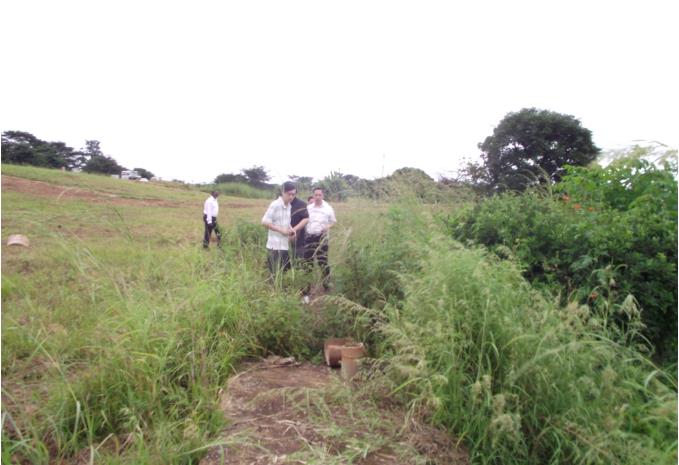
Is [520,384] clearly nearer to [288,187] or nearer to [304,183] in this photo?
[288,187]

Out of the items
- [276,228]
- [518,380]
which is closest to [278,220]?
[276,228]

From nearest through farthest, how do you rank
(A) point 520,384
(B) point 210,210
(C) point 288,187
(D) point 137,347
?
(A) point 520,384
(D) point 137,347
(C) point 288,187
(B) point 210,210

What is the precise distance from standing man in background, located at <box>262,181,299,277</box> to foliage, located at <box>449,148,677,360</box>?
82.8 inches

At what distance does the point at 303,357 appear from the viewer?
3.55 meters

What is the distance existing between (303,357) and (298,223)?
8.13 feet

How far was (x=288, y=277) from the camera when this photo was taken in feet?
14.1

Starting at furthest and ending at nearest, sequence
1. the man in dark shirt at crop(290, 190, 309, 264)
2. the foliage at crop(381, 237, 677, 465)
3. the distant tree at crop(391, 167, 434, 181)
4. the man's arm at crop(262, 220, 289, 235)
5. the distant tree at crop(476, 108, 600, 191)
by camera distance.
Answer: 1. the distant tree at crop(476, 108, 600, 191)
2. the distant tree at crop(391, 167, 434, 181)
3. the man in dark shirt at crop(290, 190, 309, 264)
4. the man's arm at crop(262, 220, 289, 235)
5. the foliage at crop(381, 237, 677, 465)

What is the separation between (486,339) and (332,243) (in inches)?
97.3

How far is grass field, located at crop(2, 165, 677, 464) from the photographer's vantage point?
6.94ft

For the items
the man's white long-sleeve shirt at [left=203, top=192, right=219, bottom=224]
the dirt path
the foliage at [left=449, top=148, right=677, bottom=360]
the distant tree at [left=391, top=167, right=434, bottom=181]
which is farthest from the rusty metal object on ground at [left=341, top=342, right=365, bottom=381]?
the man's white long-sleeve shirt at [left=203, top=192, right=219, bottom=224]

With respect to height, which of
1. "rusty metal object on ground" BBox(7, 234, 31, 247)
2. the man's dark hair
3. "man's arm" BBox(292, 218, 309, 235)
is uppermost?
the man's dark hair

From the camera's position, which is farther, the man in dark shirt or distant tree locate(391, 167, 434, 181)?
distant tree locate(391, 167, 434, 181)

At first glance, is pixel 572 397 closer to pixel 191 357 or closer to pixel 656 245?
pixel 656 245

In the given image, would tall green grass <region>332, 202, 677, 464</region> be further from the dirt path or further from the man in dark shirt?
the man in dark shirt
